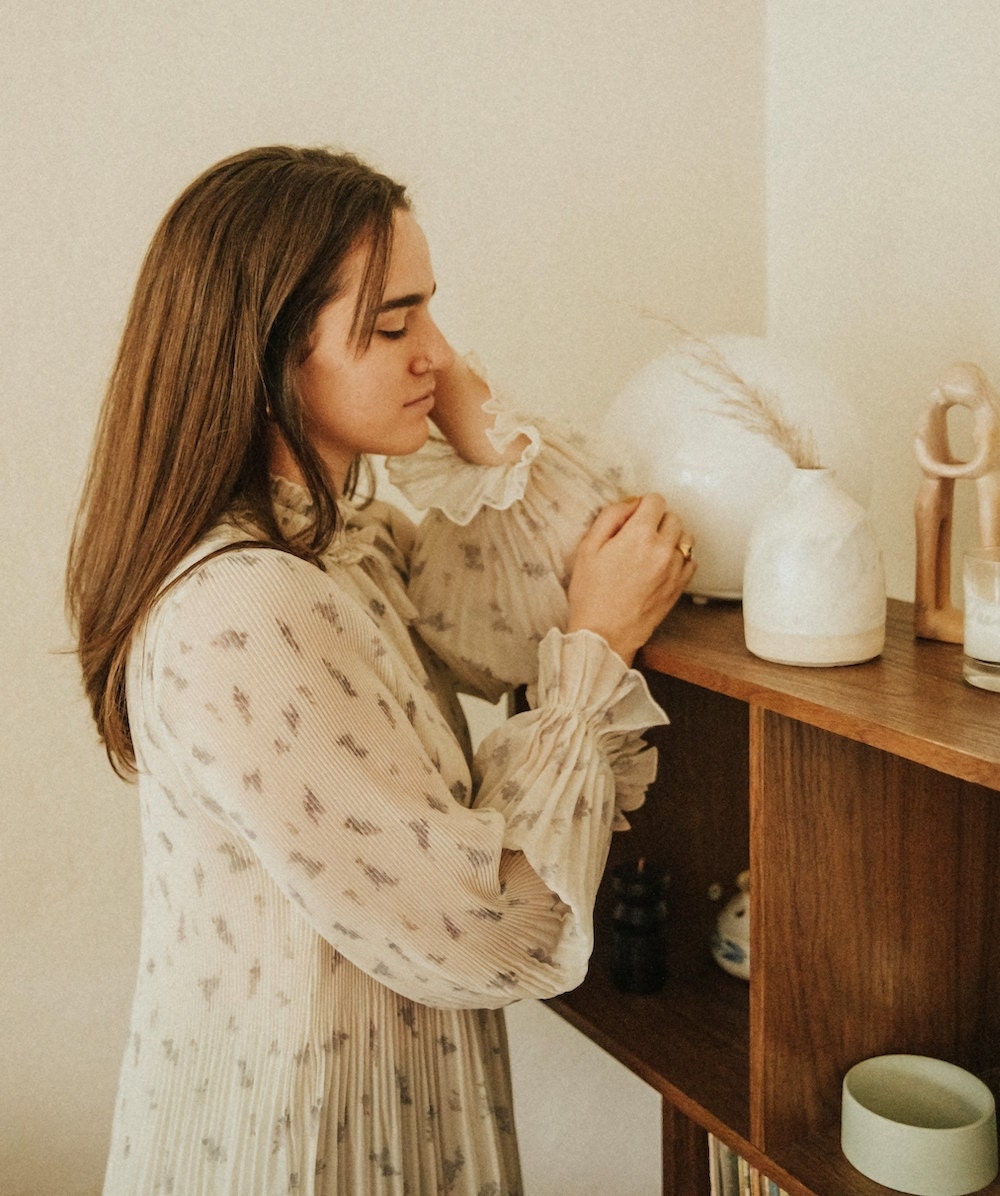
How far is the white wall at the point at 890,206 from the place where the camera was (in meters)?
1.20

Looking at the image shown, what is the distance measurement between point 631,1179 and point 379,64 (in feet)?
5.15

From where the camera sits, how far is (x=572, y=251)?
1.50 m

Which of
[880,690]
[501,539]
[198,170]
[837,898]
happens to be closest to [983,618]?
[880,690]

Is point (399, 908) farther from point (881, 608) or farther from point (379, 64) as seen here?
point (379, 64)

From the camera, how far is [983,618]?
82 centimetres

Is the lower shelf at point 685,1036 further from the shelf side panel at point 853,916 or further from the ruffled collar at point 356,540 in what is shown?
the ruffled collar at point 356,540

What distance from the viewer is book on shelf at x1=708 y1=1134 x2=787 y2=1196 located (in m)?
1.14

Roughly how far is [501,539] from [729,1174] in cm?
67

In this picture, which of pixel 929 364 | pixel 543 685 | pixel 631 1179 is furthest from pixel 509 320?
pixel 631 1179

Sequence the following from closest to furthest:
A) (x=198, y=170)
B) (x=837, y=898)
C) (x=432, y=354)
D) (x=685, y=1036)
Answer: (x=837, y=898) → (x=432, y=354) → (x=685, y=1036) → (x=198, y=170)

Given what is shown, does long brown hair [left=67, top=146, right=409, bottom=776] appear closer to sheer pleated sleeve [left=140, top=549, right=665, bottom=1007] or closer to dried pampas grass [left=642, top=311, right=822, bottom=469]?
sheer pleated sleeve [left=140, top=549, right=665, bottom=1007]

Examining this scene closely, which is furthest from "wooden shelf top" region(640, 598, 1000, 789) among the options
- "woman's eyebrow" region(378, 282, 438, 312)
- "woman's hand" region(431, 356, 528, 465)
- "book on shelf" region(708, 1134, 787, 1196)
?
"book on shelf" region(708, 1134, 787, 1196)

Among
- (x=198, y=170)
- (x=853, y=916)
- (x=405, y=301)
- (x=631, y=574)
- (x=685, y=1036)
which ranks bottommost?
(x=685, y=1036)

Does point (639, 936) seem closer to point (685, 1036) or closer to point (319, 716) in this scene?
point (685, 1036)
